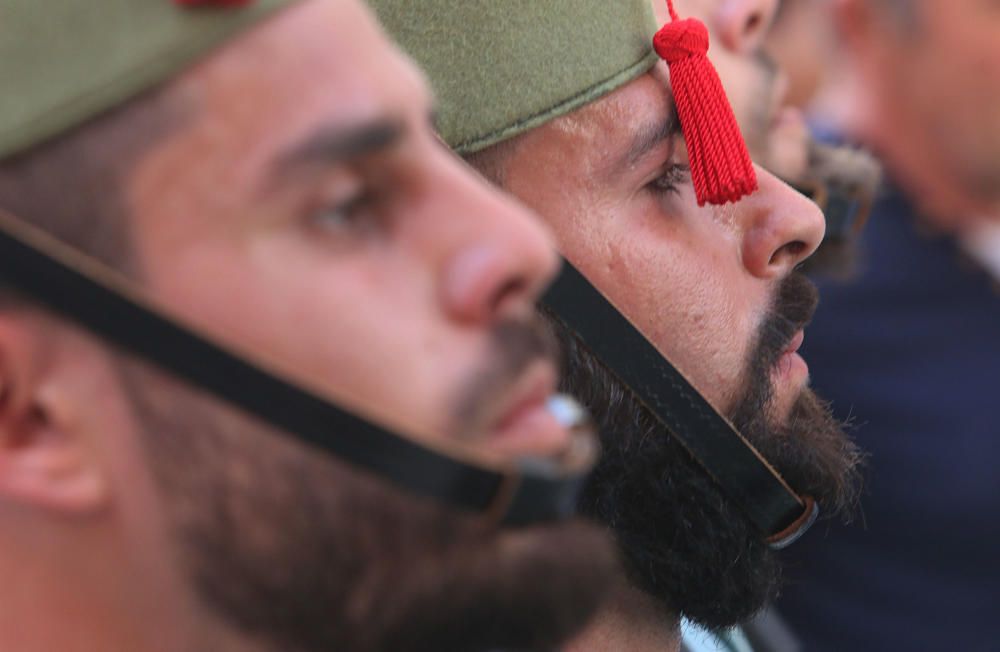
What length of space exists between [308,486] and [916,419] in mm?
1426

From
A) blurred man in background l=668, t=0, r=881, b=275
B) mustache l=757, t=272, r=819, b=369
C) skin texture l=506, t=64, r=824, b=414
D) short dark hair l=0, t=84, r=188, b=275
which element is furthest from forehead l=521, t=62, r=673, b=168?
short dark hair l=0, t=84, r=188, b=275

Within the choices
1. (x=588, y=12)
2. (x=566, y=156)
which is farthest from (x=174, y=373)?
(x=588, y=12)

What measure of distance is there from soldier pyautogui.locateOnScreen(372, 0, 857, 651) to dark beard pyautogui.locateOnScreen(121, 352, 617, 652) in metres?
0.59

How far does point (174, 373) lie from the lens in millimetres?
1101

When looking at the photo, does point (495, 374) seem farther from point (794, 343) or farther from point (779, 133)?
point (779, 133)

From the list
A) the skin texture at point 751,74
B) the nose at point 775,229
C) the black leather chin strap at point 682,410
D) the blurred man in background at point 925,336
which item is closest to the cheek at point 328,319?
the black leather chin strap at point 682,410

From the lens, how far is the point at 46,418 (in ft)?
3.75

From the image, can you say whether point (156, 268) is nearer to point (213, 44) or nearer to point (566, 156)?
point (213, 44)

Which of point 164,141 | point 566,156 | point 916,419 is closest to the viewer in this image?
point 164,141

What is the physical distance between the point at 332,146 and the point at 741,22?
1.44 m

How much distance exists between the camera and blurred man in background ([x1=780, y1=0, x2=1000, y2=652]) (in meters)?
2.19

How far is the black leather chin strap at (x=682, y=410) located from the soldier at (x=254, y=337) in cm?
52

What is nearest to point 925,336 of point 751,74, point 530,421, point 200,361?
point 751,74

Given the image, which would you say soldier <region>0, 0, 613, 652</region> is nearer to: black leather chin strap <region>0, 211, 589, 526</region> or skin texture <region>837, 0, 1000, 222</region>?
black leather chin strap <region>0, 211, 589, 526</region>
